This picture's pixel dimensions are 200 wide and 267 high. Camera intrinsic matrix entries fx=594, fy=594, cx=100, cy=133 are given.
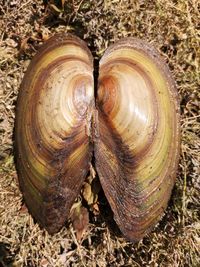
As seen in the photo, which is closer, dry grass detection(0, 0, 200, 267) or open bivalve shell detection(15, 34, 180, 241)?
open bivalve shell detection(15, 34, 180, 241)

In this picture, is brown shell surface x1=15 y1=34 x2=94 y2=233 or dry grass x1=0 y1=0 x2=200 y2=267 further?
dry grass x1=0 y1=0 x2=200 y2=267

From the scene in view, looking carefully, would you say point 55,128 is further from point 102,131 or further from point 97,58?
point 97,58

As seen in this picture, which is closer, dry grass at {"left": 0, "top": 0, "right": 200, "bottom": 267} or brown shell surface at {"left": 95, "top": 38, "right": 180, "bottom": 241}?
brown shell surface at {"left": 95, "top": 38, "right": 180, "bottom": 241}

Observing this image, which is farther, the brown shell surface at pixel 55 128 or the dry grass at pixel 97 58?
the dry grass at pixel 97 58

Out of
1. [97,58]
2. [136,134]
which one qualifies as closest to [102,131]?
[136,134]

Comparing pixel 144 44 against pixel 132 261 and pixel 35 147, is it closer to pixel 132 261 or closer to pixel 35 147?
pixel 35 147

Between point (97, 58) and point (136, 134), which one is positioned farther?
point (97, 58)
